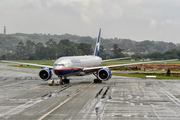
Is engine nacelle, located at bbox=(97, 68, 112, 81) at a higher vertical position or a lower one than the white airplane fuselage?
lower

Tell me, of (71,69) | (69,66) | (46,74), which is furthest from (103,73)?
(46,74)

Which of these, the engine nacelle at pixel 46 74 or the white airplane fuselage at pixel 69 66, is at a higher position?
the white airplane fuselage at pixel 69 66

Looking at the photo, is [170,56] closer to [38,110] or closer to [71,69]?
[71,69]

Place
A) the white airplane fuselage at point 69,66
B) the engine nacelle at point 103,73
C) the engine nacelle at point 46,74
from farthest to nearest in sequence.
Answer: the engine nacelle at point 46,74, the engine nacelle at point 103,73, the white airplane fuselage at point 69,66

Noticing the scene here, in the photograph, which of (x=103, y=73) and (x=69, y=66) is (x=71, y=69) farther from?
(x=103, y=73)

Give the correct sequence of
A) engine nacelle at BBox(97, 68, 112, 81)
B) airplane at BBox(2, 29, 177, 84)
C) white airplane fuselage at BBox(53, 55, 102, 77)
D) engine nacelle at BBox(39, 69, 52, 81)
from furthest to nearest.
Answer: engine nacelle at BBox(39, 69, 52, 81)
engine nacelle at BBox(97, 68, 112, 81)
airplane at BBox(2, 29, 177, 84)
white airplane fuselage at BBox(53, 55, 102, 77)

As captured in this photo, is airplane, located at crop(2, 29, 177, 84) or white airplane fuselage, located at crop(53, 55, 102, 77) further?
airplane, located at crop(2, 29, 177, 84)

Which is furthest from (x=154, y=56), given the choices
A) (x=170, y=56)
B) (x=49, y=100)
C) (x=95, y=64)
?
(x=49, y=100)

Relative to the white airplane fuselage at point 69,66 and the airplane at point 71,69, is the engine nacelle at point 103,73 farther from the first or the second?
the white airplane fuselage at point 69,66

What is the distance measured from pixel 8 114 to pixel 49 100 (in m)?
6.57

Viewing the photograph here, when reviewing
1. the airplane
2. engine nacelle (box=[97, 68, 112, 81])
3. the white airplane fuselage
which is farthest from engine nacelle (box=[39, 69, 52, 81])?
engine nacelle (box=[97, 68, 112, 81])

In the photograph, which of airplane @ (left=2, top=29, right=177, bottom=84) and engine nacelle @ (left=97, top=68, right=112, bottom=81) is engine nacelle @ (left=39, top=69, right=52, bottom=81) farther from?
engine nacelle @ (left=97, top=68, right=112, bottom=81)

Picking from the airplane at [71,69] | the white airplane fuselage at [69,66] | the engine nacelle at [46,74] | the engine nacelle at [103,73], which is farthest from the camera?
the engine nacelle at [46,74]

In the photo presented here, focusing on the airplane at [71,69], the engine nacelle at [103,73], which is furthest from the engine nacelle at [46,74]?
the engine nacelle at [103,73]
